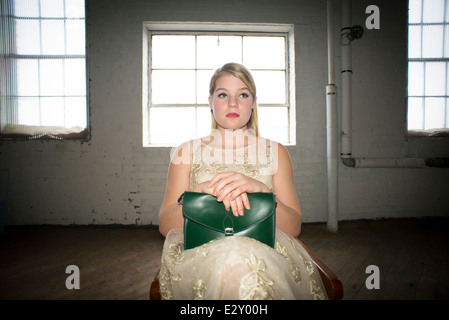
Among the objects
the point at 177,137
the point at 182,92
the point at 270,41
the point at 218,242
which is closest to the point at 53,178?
the point at 177,137

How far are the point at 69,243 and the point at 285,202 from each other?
2749mm

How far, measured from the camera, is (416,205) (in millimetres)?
3346

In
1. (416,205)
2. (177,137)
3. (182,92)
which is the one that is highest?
(182,92)

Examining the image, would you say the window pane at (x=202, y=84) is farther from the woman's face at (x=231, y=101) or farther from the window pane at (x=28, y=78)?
the window pane at (x=28, y=78)

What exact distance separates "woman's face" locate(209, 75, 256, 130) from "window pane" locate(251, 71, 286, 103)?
6.99 ft

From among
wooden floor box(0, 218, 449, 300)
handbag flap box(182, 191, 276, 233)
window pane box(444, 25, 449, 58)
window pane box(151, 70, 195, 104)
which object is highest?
window pane box(444, 25, 449, 58)

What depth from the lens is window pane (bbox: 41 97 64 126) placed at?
10.5 feet

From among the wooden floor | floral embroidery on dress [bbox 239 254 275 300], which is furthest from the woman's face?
the wooden floor

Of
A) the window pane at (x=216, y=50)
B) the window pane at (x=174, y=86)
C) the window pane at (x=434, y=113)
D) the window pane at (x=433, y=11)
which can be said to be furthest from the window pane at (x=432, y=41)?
the window pane at (x=174, y=86)

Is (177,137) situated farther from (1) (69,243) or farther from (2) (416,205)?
(2) (416,205)

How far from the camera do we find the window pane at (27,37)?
316 centimetres

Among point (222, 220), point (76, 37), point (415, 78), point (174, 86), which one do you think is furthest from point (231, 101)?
point (415, 78)

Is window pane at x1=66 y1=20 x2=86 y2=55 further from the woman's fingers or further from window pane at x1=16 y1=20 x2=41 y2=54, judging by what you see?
the woman's fingers

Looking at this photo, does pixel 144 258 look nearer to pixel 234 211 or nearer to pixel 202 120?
pixel 234 211
